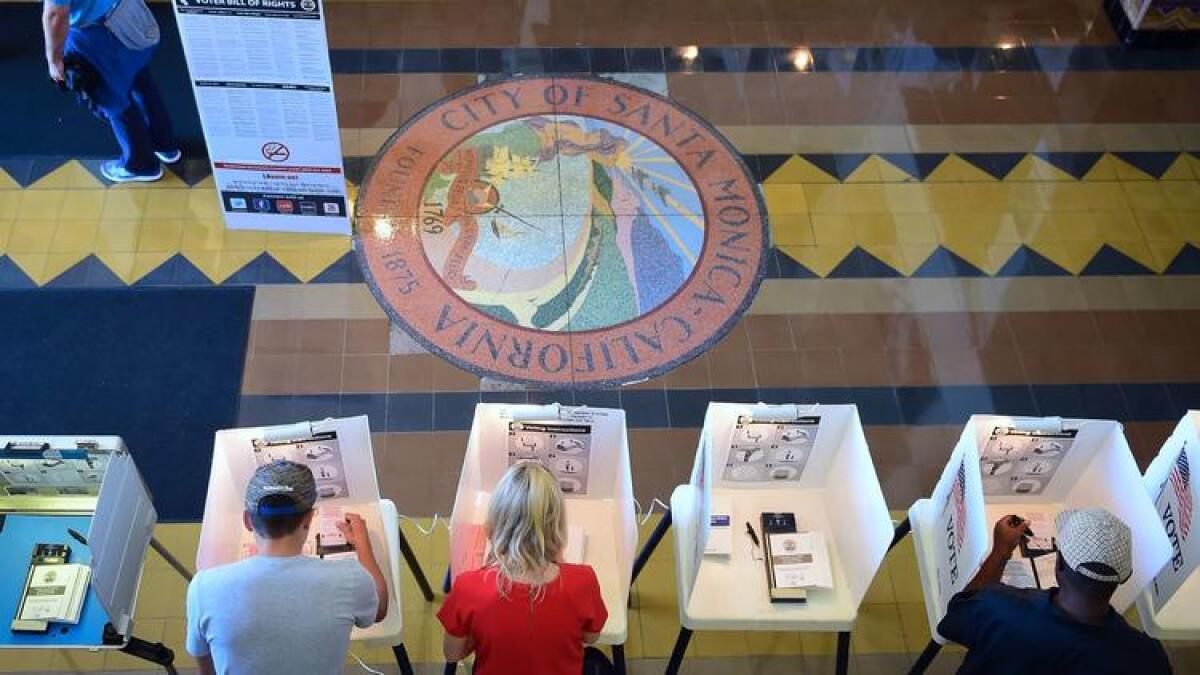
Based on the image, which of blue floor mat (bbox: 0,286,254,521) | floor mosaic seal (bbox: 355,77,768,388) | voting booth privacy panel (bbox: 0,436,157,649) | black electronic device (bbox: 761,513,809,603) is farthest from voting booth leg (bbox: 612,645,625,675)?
blue floor mat (bbox: 0,286,254,521)

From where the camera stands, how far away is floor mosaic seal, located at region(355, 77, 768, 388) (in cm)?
582

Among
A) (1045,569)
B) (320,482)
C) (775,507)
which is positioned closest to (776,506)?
(775,507)

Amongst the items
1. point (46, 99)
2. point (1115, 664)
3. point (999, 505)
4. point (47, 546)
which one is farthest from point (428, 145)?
point (1115, 664)

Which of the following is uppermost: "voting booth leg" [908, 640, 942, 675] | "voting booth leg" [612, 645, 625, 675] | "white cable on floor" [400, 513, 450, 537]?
"voting booth leg" [612, 645, 625, 675]

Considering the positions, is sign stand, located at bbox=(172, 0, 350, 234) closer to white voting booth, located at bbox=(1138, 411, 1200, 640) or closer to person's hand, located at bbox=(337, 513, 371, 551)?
person's hand, located at bbox=(337, 513, 371, 551)

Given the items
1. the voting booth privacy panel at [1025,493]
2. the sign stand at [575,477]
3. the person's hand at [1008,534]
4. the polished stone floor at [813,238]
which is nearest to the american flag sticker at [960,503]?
the voting booth privacy panel at [1025,493]

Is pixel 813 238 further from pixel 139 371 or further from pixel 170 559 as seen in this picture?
pixel 170 559

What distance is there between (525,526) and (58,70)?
372 centimetres

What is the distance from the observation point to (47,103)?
6684 mm

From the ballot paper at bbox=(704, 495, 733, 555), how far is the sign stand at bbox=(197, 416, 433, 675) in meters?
1.15

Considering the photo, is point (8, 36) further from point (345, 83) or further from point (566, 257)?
point (566, 257)

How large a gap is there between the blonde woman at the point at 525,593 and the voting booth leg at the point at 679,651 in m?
0.87

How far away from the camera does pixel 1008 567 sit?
427 cm

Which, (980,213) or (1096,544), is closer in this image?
(1096,544)
